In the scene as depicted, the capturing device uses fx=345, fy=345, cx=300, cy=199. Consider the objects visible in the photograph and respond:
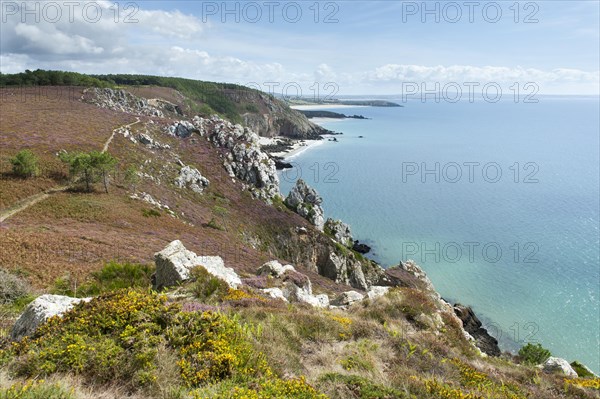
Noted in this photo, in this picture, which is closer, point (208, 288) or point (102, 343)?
point (102, 343)

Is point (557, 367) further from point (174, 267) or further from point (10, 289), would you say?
point (10, 289)

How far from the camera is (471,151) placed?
170250mm

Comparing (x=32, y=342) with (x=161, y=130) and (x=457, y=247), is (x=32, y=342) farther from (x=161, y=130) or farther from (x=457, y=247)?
(x=161, y=130)

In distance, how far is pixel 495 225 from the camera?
8038cm

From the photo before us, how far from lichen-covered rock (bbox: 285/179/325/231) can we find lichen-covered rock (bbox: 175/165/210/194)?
20561 millimetres

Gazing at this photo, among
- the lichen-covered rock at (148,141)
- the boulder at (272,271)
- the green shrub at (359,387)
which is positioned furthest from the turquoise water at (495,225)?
the lichen-covered rock at (148,141)

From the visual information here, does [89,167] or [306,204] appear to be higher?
[89,167]

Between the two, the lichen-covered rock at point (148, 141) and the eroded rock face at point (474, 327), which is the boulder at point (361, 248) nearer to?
the eroded rock face at point (474, 327)

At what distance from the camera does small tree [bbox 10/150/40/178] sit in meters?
39.9

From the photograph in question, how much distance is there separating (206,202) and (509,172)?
119m

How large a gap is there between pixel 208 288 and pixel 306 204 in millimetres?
61677

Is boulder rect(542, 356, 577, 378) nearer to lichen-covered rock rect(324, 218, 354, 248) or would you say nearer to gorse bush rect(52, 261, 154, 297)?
gorse bush rect(52, 261, 154, 297)

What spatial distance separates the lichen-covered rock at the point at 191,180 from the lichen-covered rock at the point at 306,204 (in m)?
20.6

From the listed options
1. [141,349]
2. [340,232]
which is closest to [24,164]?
[141,349]
